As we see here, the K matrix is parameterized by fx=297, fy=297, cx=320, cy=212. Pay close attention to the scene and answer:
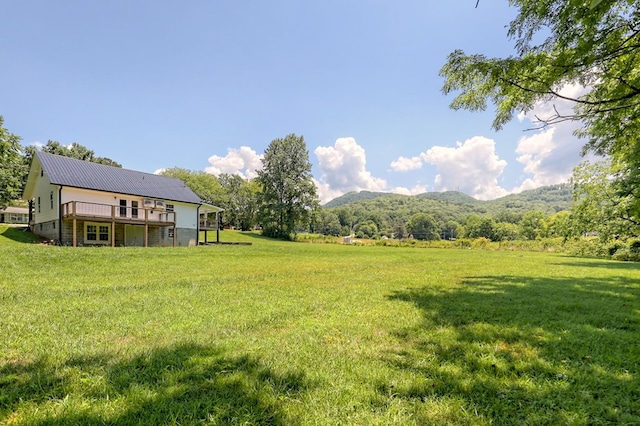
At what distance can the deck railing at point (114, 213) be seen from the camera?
17219mm

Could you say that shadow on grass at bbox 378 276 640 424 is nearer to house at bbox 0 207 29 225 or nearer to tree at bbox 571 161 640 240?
tree at bbox 571 161 640 240

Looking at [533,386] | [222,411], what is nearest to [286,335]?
[222,411]

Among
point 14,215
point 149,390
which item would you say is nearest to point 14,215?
point 14,215

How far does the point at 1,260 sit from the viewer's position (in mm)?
9359

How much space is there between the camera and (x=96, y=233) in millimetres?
19812

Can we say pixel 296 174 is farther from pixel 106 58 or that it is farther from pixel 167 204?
pixel 106 58

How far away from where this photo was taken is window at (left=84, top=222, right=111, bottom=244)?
19.2m

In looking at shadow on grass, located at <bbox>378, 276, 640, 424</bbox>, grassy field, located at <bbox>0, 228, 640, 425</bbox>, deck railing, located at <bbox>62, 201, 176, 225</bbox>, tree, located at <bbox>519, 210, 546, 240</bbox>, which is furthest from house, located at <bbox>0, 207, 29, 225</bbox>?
tree, located at <bbox>519, 210, 546, 240</bbox>

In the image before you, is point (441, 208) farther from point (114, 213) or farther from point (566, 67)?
point (566, 67)

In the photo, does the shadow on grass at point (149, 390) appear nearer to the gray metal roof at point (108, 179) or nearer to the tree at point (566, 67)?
the tree at point (566, 67)

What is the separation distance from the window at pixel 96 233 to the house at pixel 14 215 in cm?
3808

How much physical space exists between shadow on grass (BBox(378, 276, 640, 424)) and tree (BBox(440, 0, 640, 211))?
3.14 metres

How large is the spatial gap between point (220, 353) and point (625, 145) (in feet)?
27.5

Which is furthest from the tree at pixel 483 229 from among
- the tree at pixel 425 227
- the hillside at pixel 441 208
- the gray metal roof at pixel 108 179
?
the gray metal roof at pixel 108 179
